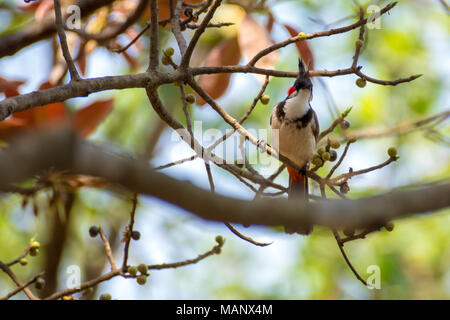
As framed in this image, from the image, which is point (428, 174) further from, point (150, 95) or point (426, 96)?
point (150, 95)

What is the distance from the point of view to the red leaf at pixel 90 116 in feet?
8.10

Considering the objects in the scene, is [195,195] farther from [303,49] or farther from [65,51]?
[303,49]

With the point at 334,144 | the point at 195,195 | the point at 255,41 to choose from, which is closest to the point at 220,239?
the point at 334,144

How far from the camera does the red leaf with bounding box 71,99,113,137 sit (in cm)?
247

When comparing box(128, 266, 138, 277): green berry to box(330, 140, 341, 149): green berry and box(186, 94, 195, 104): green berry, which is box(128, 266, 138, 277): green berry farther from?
box(330, 140, 341, 149): green berry

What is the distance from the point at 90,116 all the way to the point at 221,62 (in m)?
0.74

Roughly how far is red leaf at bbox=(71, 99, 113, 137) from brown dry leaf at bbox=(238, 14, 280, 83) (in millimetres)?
712

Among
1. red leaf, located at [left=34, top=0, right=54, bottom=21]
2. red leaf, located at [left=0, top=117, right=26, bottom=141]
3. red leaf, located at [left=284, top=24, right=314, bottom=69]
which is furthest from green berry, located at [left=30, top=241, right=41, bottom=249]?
red leaf, located at [left=284, top=24, right=314, bottom=69]

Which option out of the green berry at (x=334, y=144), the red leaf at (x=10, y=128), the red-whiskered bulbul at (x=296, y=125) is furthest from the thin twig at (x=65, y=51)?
the red-whiskered bulbul at (x=296, y=125)

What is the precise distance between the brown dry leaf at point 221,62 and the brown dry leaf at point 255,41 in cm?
14

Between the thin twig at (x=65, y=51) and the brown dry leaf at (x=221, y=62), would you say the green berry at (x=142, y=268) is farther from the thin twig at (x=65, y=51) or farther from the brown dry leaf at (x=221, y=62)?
the brown dry leaf at (x=221, y=62)

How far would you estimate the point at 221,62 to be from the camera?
2.79 metres

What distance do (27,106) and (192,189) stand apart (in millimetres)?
903
